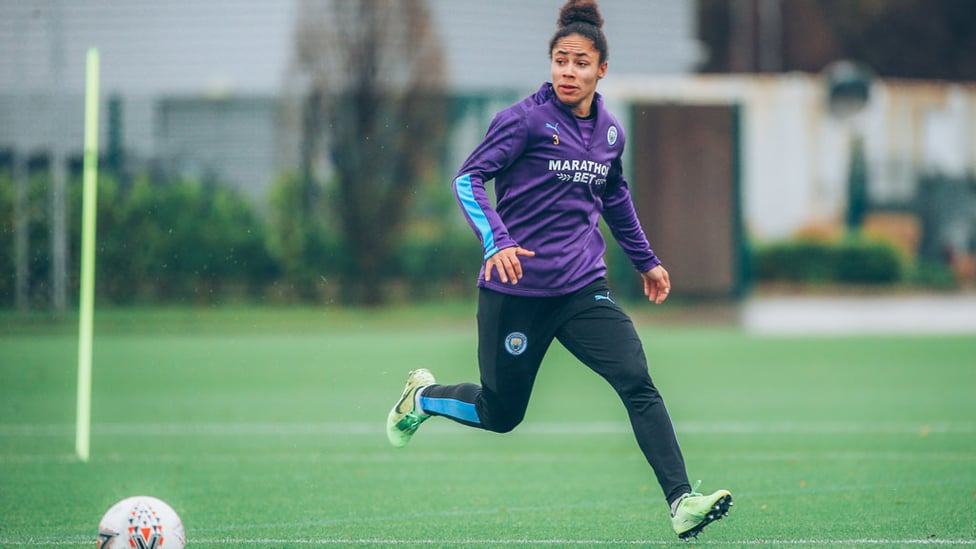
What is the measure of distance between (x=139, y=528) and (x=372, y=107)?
851 inches

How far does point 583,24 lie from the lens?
677 cm

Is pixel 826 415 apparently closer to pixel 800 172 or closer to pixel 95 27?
pixel 95 27

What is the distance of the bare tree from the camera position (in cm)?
2719

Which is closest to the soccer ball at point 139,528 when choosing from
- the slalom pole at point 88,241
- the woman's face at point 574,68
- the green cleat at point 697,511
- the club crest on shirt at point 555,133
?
the green cleat at point 697,511

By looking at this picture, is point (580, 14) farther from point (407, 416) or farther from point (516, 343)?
point (407, 416)

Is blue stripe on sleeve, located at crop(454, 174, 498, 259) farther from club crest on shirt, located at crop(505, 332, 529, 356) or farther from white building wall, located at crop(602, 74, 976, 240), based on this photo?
white building wall, located at crop(602, 74, 976, 240)

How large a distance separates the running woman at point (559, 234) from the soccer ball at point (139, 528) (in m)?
1.72

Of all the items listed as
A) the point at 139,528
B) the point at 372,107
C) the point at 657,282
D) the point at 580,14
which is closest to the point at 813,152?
the point at 372,107

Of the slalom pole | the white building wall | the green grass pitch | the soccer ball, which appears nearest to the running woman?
the green grass pitch

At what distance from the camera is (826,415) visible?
12617 millimetres

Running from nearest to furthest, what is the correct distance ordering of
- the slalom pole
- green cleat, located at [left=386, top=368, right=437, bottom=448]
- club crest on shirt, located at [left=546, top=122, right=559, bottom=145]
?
1. club crest on shirt, located at [left=546, top=122, right=559, bottom=145]
2. green cleat, located at [left=386, top=368, right=437, bottom=448]
3. the slalom pole

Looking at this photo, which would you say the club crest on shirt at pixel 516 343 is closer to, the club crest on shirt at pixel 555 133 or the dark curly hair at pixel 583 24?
the club crest on shirt at pixel 555 133

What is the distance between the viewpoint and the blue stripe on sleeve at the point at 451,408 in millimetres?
7180

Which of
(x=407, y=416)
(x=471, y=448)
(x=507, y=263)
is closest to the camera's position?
(x=507, y=263)
